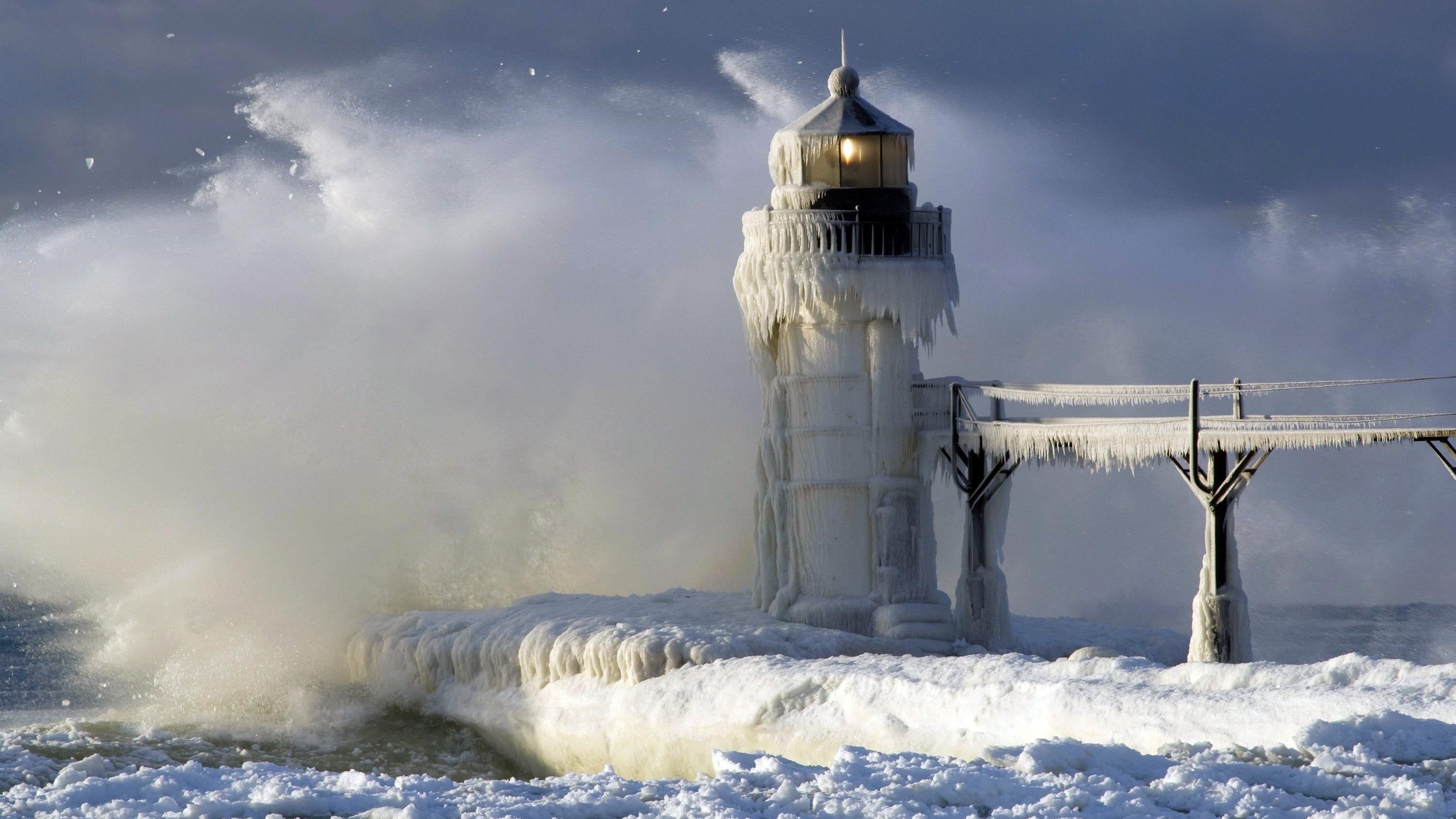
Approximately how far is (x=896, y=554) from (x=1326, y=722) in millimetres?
11156

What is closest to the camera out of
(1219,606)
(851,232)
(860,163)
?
(1219,606)

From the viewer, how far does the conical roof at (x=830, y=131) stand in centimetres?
2489

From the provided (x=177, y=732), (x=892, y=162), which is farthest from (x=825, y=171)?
(x=177, y=732)

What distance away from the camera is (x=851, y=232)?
24.5m

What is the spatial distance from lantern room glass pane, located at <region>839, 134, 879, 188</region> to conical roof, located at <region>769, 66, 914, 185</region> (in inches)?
5.3

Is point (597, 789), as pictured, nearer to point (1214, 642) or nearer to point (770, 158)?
point (1214, 642)

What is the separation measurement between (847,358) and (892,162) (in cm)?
316

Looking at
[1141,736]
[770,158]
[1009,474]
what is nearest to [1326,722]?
[1141,736]

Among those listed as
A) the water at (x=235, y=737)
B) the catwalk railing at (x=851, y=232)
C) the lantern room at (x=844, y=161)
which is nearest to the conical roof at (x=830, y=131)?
the lantern room at (x=844, y=161)

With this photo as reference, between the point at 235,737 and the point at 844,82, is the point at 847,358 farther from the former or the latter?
the point at 235,737

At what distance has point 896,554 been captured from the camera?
968 inches

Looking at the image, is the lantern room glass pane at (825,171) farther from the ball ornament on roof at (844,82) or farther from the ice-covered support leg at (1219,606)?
the ice-covered support leg at (1219,606)

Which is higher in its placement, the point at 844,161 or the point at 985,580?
the point at 844,161

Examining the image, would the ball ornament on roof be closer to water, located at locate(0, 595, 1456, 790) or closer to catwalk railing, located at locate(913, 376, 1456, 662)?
catwalk railing, located at locate(913, 376, 1456, 662)
